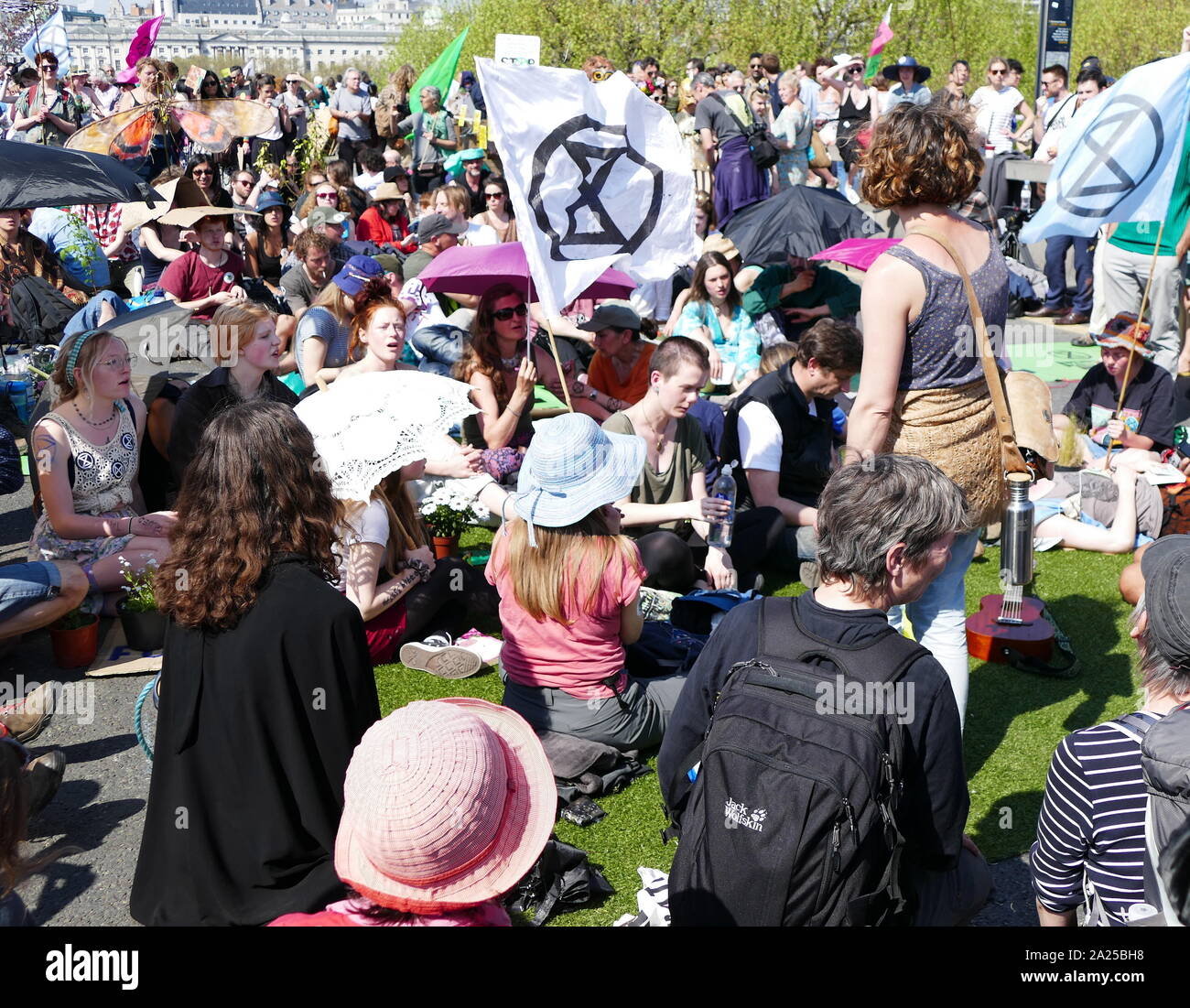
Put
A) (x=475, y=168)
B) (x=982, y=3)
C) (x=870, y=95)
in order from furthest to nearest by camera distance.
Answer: (x=982, y=3)
(x=870, y=95)
(x=475, y=168)

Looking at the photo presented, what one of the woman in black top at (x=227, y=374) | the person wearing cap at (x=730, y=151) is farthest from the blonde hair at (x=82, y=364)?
the person wearing cap at (x=730, y=151)

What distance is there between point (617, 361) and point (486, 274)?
112cm

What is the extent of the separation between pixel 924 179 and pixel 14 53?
3235cm

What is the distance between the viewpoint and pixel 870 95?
17703mm

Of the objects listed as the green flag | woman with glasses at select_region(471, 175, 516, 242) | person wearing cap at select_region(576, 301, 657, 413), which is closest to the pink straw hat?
person wearing cap at select_region(576, 301, 657, 413)

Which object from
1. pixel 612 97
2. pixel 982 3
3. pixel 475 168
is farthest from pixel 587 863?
pixel 982 3

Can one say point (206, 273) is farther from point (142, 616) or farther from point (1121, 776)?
point (1121, 776)

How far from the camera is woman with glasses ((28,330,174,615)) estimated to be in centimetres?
571

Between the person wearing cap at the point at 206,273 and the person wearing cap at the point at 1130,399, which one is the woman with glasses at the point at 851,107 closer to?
the person wearing cap at the point at 1130,399

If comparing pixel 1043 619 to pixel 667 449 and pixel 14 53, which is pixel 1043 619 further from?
pixel 14 53

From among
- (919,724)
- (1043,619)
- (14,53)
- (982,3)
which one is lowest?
(1043,619)

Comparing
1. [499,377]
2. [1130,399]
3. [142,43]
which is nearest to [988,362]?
[499,377]

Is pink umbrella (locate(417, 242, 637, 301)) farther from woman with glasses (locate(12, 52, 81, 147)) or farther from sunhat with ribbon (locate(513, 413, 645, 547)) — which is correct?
woman with glasses (locate(12, 52, 81, 147))

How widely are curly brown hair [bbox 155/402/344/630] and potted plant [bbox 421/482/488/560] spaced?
121 inches
